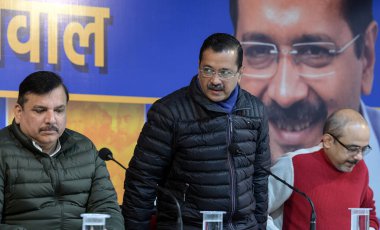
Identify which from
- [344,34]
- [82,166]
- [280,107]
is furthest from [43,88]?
[344,34]

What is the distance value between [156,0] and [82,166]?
1.53 metres

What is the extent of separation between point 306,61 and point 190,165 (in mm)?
1731

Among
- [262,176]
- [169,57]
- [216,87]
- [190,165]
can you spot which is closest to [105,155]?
[190,165]

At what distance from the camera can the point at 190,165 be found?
290 centimetres

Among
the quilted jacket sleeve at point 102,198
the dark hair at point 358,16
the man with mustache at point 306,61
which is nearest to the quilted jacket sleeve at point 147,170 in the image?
the quilted jacket sleeve at point 102,198

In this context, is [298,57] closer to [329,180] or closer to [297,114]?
[297,114]

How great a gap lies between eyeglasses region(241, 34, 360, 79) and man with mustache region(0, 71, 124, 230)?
1769 millimetres

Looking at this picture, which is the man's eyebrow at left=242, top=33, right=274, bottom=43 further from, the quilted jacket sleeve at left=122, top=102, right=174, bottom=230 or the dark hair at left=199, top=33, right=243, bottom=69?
the quilted jacket sleeve at left=122, top=102, right=174, bottom=230

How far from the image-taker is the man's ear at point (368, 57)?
15.1ft

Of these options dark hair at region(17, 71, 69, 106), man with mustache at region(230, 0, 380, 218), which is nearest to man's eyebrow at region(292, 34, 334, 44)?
man with mustache at region(230, 0, 380, 218)

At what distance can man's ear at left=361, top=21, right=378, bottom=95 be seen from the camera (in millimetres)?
4600

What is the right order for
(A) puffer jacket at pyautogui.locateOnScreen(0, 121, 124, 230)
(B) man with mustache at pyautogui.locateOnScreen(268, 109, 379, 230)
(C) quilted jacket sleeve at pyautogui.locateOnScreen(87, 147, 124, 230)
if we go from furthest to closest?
1. (B) man with mustache at pyautogui.locateOnScreen(268, 109, 379, 230)
2. (C) quilted jacket sleeve at pyautogui.locateOnScreen(87, 147, 124, 230)
3. (A) puffer jacket at pyautogui.locateOnScreen(0, 121, 124, 230)

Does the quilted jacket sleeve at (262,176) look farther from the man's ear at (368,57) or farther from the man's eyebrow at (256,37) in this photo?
the man's ear at (368,57)

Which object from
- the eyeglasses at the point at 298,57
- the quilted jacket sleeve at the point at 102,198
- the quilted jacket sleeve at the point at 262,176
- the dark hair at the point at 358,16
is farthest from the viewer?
the dark hair at the point at 358,16
